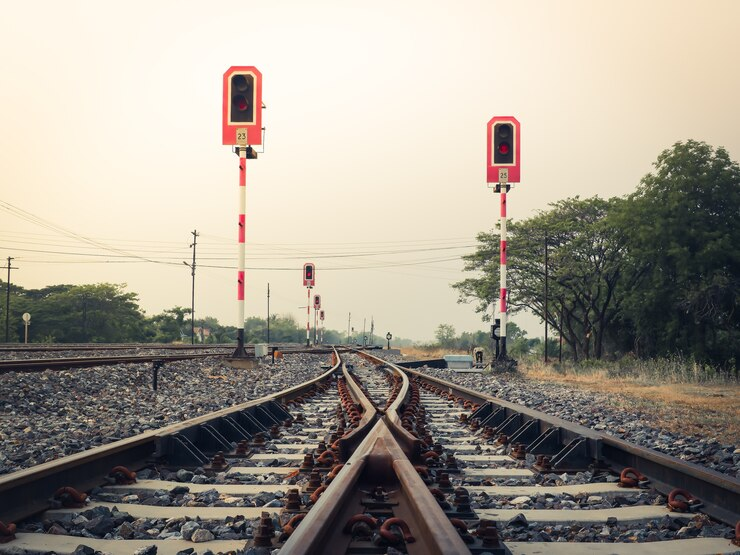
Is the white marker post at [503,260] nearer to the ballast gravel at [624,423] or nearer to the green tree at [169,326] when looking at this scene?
the ballast gravel at [624,423]

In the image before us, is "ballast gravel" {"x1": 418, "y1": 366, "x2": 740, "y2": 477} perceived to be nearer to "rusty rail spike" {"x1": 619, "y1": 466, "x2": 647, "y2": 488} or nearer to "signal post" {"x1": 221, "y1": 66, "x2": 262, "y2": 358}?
"rusty rail spike" {"x1": 619, "y1": 466, "x2": 647, "y2": 488}

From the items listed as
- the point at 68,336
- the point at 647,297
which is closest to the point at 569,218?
the point at 647,297

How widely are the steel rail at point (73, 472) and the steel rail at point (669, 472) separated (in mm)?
2692

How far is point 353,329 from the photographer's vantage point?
117562 mm

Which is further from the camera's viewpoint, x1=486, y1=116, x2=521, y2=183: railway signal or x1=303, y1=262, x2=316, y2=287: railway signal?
x1=303, y1=262, x2=316, y2=287: railway signal

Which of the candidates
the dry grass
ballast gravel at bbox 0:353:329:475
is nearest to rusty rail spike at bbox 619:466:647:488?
the dry grass

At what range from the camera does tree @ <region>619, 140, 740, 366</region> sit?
972 inches

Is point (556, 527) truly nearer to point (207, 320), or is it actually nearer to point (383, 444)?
point (383, 444)

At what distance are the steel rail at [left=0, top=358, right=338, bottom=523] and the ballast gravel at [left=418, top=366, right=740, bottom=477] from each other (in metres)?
3.46

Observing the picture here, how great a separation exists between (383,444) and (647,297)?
26.2 meters

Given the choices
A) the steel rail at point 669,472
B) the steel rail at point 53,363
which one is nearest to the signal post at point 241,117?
the steel rail at point 53,363

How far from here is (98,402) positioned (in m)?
8.18

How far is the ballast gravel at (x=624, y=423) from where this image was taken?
179 inches

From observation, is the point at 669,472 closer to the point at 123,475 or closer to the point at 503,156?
the point at 123,475
